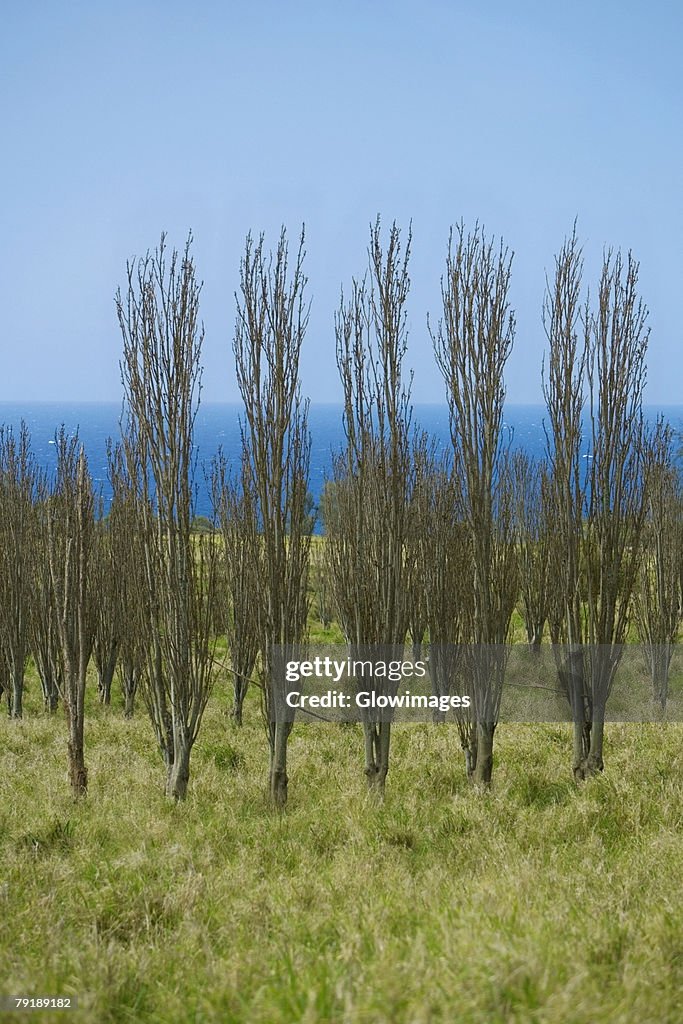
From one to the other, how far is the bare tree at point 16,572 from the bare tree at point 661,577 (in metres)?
10.2

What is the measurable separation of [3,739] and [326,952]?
796cm

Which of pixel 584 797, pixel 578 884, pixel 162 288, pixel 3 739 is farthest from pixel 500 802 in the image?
pixel 3 739

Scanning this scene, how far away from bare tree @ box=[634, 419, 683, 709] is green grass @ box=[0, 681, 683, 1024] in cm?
571

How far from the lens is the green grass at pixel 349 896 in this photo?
11.7 feet

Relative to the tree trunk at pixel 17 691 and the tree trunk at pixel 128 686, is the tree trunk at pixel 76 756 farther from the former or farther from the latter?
the tree trunk at pixel 17 691

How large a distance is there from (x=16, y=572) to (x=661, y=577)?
11086 millimetres

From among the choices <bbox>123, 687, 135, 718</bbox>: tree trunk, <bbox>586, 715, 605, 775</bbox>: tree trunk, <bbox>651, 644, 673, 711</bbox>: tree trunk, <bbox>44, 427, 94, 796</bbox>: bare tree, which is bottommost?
<bbox>123, 687, 135, 718</bbox>: tree trunk

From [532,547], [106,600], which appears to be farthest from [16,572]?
[532,547]

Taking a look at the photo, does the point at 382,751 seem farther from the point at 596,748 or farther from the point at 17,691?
the point at 17,691

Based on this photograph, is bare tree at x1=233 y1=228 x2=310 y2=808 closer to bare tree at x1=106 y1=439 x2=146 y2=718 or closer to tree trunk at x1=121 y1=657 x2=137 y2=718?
bare tree at x1=106 y1=439 x2=146 y2=718

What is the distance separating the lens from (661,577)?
583 inches

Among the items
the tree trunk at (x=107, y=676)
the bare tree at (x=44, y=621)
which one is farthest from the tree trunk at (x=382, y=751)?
the tree trunk at (x=107, y=676)

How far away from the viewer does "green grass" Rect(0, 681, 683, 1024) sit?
3.56m

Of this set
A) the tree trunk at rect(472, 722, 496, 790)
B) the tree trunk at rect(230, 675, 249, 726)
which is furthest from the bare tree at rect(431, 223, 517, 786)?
the tree trunk at rect(230, 675, 249, 726)
